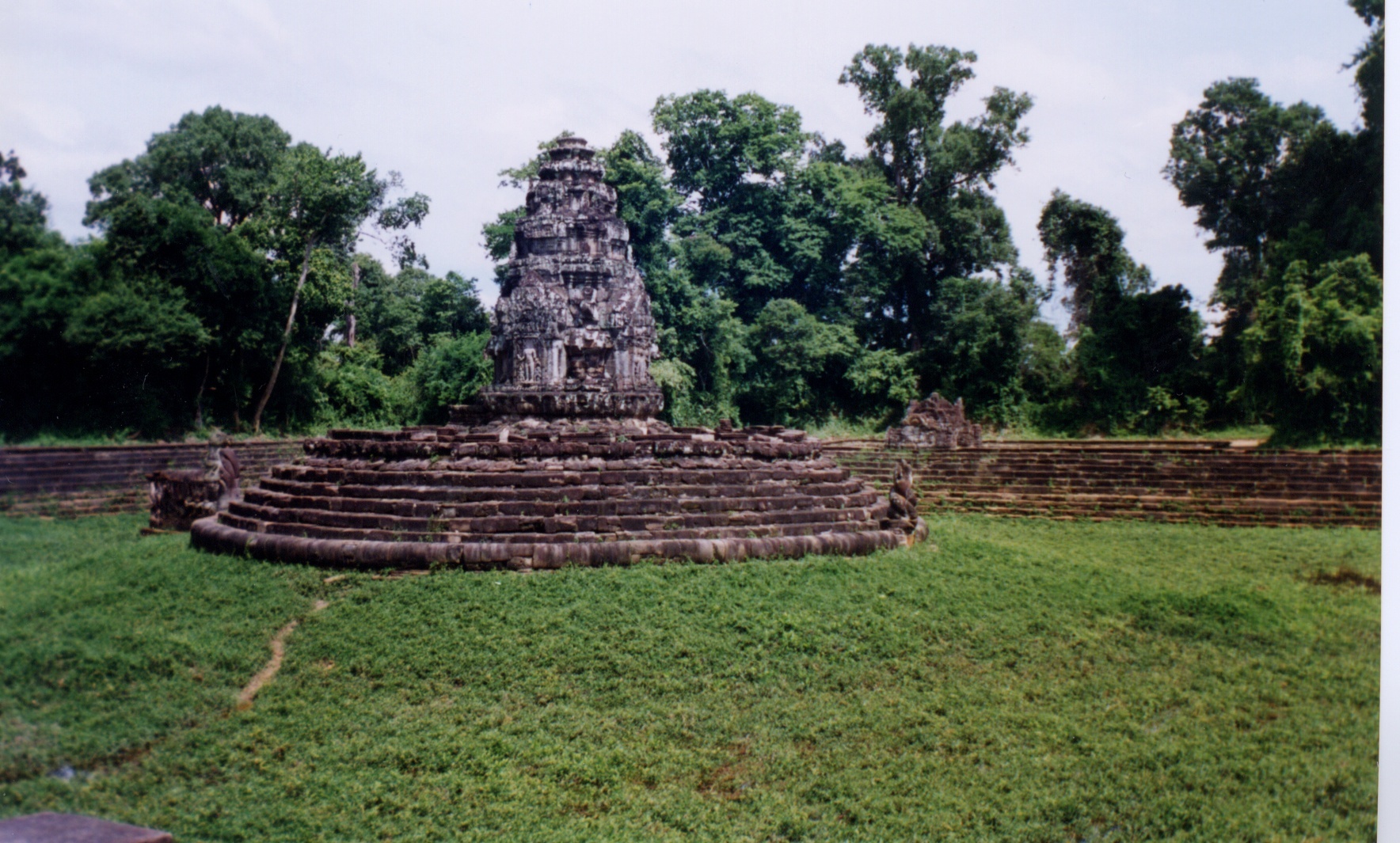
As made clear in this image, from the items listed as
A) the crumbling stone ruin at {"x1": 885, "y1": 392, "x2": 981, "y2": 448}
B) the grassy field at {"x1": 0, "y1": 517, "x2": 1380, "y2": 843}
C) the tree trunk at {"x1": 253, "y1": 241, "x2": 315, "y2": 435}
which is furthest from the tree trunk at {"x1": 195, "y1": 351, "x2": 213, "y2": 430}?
the crumbling stone ruin at {"x1": 885, "y1": 392, "x2": 981, "y2": 448}

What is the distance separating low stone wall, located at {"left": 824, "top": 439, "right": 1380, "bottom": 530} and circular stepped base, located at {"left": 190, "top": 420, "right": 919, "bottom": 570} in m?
3.62

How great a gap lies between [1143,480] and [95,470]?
1165cm

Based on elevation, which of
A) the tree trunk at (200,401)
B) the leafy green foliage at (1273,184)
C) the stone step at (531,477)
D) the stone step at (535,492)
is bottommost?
the stone step at (535,492)

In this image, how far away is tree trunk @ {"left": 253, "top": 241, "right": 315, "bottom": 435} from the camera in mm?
5422

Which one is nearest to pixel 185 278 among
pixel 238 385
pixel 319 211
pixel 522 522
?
pixel 319 211

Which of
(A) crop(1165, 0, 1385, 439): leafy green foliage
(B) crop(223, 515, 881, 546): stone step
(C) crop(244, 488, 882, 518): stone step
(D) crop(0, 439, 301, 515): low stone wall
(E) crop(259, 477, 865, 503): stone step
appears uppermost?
(A) crop(1165, 0, 1385, 439): leafy green foliage

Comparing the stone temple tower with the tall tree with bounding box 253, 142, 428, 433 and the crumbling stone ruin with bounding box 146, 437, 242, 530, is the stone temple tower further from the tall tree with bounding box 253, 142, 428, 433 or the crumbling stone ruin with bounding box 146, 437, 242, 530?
the tall tree with bounding box 253, 142, 428, 433

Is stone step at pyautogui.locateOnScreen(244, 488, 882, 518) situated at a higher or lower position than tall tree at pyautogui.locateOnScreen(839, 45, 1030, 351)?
lower

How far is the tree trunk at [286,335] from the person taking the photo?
542 cm

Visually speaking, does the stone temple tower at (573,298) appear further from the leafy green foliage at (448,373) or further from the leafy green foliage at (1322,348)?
the leafy green foliage at (1322,348)

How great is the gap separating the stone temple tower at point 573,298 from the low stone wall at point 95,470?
4.29 metres

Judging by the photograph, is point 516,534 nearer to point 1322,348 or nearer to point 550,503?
point 550,503

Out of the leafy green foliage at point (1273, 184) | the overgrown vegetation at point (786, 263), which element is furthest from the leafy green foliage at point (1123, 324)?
the leafy green foliage at point (1273, 184)

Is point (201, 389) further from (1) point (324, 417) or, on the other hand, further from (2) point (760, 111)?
(2) point (760, 111)
